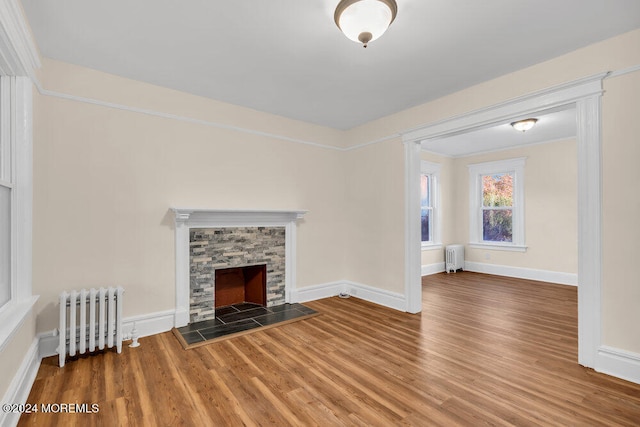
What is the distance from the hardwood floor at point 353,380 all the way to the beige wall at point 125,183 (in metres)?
0.72

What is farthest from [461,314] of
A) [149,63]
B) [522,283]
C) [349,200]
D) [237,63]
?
[149,63]

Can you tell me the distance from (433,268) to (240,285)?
4318 mm

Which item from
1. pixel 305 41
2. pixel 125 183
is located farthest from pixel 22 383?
pixel 305 41

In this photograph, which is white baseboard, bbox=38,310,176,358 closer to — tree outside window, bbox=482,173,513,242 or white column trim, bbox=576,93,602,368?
white column trim, bbox=576,93,602,368

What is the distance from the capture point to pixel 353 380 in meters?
2.35

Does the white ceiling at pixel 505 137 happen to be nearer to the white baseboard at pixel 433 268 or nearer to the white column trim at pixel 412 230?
the white column trim at pixel 412 230

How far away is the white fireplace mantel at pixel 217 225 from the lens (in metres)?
3.38

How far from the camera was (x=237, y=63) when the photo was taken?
283 cm

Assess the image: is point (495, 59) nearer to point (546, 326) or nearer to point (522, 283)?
point (546, 326)

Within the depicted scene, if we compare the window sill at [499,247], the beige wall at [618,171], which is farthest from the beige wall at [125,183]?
the window sill at [499,247]

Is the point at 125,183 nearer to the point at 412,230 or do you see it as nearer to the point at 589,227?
the point at 412,230

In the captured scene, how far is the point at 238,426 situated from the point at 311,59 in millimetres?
2875

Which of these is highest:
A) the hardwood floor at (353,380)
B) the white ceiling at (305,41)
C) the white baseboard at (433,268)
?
the white ceiling at (305,41)

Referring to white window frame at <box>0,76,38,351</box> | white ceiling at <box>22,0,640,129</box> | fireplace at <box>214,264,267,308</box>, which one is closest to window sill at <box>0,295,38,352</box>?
white window frame at <box>0,76,38,351</box>
